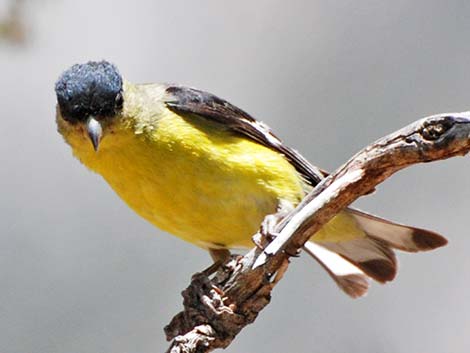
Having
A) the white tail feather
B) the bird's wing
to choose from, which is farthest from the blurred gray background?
the bird's wing

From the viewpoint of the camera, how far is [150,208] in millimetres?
3799

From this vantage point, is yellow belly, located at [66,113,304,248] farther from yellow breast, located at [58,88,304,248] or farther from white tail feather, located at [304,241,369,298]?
white tail feather, located at [304,241,369,298]

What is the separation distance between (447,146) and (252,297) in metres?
0.74

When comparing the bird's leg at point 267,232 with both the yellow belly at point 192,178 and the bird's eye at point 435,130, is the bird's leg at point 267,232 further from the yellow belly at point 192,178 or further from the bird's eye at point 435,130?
the bird's eye at point 435,130

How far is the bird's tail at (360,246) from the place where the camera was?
407 centimetres

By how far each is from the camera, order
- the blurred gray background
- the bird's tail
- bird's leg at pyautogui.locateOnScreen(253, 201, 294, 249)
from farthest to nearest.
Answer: the blurred gray background, the bird's tail, bird's leg at pyautogui.locateOnScreen(253, 201, 294, 249)

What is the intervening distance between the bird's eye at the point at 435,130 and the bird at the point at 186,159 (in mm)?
793

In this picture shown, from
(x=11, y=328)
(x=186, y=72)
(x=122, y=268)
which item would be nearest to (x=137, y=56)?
(x=186, y=72)

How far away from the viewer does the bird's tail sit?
407 centimetres

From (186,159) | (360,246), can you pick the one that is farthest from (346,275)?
(186,159)

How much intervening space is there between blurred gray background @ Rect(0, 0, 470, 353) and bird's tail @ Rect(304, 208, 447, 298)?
878 mm

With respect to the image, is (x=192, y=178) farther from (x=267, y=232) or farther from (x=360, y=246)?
(x=360, y=246)

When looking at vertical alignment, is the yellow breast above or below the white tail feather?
above

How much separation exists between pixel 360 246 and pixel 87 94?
1.11m
